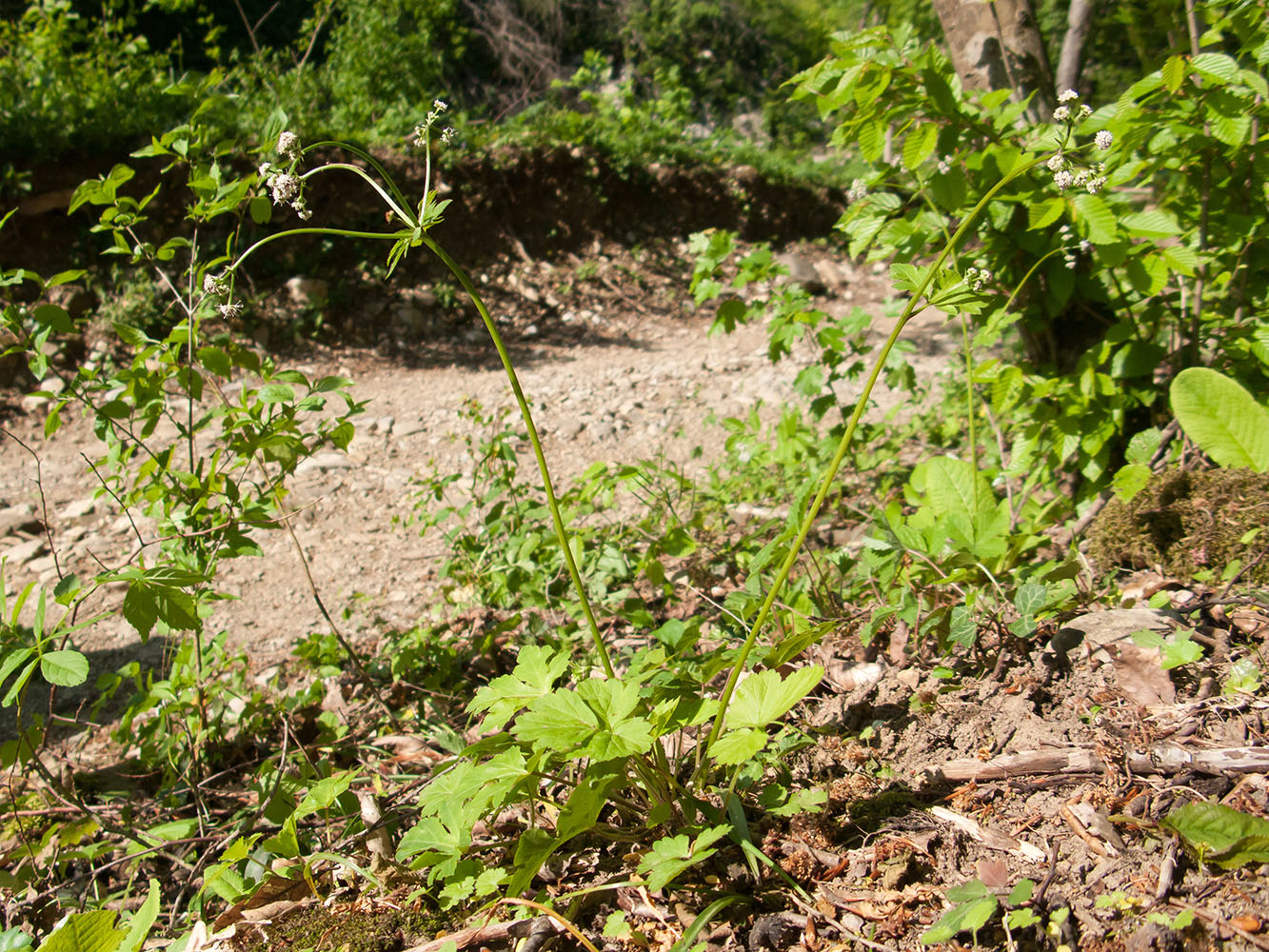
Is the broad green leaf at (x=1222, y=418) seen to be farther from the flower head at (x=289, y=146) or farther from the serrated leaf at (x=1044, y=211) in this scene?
the flower head at (x=289, y=146)

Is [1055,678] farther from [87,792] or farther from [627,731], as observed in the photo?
[87,792]

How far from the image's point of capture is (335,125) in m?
7.36

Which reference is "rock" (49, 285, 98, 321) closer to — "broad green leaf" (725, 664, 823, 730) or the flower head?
the flower head

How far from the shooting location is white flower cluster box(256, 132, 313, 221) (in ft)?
3.83

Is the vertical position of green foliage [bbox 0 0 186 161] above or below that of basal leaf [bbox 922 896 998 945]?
above

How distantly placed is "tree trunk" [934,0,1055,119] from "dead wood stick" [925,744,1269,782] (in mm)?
2134

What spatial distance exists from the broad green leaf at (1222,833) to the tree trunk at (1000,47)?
2.29 metres

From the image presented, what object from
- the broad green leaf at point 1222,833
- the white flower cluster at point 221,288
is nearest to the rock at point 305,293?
the white flower cluster at point 221,288

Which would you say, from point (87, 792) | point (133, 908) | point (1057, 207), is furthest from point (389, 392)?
point (1057, 207)

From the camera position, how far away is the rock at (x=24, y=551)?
143 inches

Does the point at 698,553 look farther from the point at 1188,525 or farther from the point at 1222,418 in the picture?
the point at 1222,418

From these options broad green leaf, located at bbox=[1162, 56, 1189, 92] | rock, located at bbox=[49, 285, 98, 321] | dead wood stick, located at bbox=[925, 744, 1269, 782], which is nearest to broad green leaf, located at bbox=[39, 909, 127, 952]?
dead wood stick, located at bbox=[925, 744, 1269, 782]

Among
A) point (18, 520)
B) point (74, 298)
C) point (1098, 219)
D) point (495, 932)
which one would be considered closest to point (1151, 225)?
point (1098, 219)

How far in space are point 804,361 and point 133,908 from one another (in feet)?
16.8
